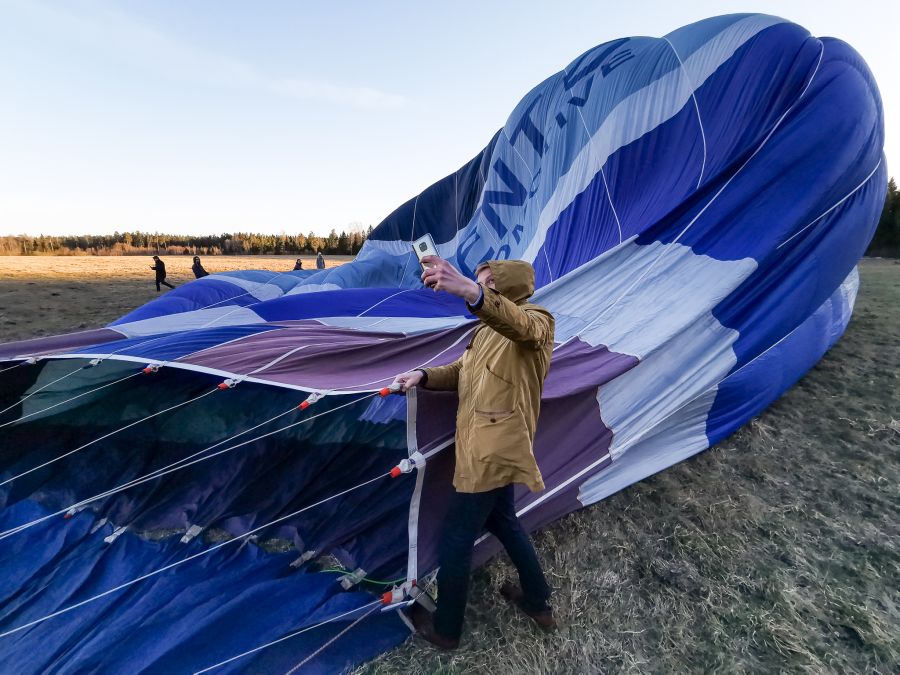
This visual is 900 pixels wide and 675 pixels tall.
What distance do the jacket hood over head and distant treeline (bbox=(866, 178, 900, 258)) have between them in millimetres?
24460

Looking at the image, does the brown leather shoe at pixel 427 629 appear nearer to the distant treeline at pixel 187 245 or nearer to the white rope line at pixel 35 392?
the white rope line at pixel 35 392

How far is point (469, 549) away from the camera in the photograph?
5.15 ft

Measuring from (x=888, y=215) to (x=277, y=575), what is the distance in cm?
2622

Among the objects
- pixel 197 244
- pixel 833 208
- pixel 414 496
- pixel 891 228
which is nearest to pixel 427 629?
pixel 414 496

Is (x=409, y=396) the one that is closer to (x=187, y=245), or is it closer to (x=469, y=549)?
(x=469, y=549)

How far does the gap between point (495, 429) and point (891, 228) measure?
2567 cm

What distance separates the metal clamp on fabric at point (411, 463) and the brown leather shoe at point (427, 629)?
54 cm

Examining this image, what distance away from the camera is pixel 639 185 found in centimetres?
345

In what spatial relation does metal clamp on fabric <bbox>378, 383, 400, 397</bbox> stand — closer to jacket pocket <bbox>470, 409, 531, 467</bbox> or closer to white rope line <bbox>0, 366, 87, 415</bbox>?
jacket pocket <bbox>470, 409, 531, 467</bbox>

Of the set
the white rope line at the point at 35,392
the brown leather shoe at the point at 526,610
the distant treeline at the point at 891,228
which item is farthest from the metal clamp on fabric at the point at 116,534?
the distant treeline at the point at 891,228

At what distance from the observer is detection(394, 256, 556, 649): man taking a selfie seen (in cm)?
143

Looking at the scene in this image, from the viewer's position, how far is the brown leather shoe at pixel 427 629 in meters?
1.68

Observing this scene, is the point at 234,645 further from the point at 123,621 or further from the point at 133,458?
the point at 133,458

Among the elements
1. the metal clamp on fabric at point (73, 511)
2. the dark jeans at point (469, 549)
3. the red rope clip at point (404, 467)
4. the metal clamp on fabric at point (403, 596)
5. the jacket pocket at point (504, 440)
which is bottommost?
the metal clamp on fabric at point (73, 511)
